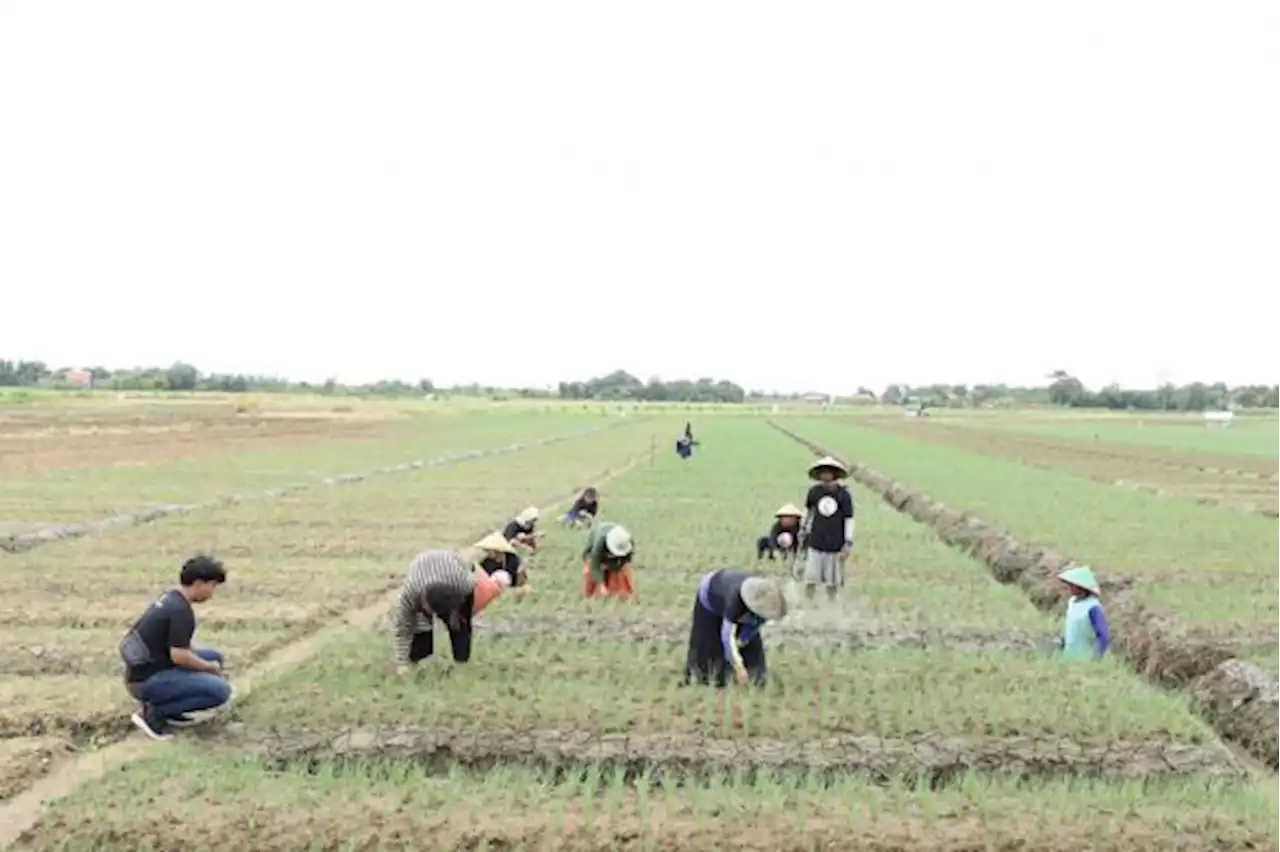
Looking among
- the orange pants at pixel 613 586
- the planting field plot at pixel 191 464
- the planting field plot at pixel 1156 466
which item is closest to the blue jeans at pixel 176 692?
the orange pants at pixel 613 586

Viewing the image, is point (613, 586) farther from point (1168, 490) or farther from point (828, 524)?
point (1168, 490)

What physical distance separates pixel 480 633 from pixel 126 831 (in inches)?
187

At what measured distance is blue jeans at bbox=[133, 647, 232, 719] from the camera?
7.21m

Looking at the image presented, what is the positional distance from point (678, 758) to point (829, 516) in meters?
5.06

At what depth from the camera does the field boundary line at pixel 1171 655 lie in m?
8.12

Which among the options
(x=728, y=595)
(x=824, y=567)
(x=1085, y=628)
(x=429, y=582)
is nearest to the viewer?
(x=728, y=595)

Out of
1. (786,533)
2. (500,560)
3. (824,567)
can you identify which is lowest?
(824,567)

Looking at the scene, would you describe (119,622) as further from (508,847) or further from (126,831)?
(508,847)

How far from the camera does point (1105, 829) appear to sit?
19.0 ft

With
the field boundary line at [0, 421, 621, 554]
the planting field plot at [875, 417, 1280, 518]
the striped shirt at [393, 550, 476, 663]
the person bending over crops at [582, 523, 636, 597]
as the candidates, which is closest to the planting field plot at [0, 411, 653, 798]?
the field boundary line at [0, 421, 621, 554]

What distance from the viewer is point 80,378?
147 m

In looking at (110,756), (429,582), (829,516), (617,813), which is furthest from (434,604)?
(829,516)

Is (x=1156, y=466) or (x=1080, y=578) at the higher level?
(x=1080, y=578)

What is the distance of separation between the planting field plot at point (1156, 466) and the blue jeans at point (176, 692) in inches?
827
